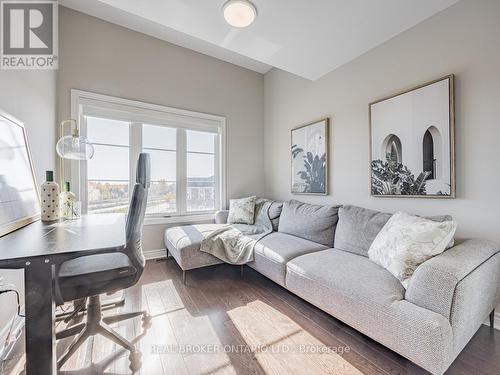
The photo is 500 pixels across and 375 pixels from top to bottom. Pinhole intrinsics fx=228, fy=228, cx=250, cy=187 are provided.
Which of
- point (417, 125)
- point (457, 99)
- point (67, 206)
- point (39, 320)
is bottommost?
point (39, 320)

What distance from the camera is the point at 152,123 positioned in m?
3.08

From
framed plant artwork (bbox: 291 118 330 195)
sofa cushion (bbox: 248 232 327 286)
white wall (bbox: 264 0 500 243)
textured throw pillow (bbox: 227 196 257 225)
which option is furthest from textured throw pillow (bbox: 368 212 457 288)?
textured throw pillow (bbox: 227 196 257 225)

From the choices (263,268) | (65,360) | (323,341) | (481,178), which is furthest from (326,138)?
(65,360)

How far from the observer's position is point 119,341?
4.46 ft

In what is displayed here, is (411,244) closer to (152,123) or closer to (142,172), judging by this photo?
(142,172)

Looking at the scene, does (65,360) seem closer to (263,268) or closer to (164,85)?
(263,268)

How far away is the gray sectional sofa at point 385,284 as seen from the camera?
1.12m

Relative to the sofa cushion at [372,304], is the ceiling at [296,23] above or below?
above

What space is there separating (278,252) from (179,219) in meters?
1.73

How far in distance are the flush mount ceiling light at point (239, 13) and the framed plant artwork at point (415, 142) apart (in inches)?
57.1

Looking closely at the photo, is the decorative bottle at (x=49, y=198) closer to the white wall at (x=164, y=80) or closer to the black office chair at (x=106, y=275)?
the black office chair at (x=106, y=275)

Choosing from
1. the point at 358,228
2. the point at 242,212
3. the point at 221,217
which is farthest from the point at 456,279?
the point at 221,217

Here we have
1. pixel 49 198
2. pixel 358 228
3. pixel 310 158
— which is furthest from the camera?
pixel 310 158

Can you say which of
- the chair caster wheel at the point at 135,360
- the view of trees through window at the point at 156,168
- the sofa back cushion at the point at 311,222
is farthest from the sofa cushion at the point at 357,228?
the view of trees through window at the point at 156,168
